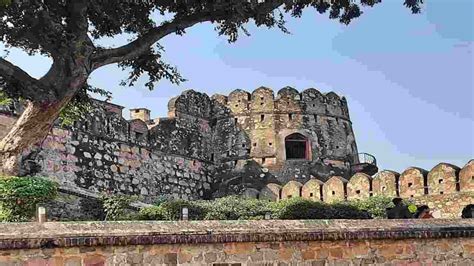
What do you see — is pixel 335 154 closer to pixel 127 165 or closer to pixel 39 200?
pixel 127 165

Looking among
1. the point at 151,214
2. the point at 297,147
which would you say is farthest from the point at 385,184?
the point at 151,214

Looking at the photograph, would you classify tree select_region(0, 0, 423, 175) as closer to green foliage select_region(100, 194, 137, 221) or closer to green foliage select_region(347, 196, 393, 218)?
green foliage select_region(100, 194, 137, 221)

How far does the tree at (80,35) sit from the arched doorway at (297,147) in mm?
15711

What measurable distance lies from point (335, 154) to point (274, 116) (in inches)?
116

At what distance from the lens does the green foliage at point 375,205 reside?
69.7 ft

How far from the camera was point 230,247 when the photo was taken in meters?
8.05

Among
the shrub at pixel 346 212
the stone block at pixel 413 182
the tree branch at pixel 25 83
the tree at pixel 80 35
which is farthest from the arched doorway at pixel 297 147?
the tree branch at pixel 25 83

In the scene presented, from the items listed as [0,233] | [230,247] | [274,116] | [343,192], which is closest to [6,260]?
[0,233]

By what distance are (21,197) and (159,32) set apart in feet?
12.5

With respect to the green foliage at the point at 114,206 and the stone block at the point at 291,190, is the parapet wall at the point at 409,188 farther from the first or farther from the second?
the green foliage at the point at 114,206

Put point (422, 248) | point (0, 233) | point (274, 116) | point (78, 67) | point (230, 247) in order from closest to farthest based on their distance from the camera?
point (0, 233)
point (230, 247)
point (422, 248)
point (78, 67)
point (274, 116)

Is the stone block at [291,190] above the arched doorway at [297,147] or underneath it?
underneath

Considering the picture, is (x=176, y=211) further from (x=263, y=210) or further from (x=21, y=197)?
(x=21, y=197)

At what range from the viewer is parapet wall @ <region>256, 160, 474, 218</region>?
22.0 m
